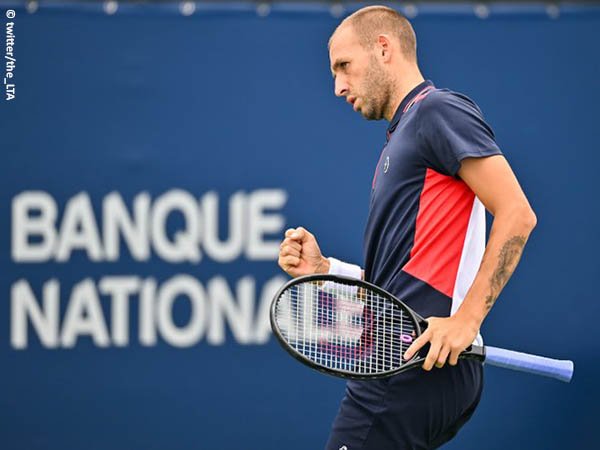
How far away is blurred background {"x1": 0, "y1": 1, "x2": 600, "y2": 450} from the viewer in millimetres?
4582

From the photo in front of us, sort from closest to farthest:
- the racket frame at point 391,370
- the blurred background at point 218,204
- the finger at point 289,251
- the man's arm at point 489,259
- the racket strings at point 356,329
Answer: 1. the man's arm at point 489,259
2. the racket frame at point 391,370
3. the racket strings at point 356,329
4. the finger at point 289,251
5. the blurred background at point 218,204

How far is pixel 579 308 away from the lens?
4672mm

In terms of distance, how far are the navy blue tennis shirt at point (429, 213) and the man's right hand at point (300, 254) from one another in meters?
0.28

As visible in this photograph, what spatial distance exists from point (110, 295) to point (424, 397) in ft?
6.96

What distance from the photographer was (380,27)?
2969mm

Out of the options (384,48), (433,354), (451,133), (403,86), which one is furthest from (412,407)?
(384,48)

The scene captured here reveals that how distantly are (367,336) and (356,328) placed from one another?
0.25 ft

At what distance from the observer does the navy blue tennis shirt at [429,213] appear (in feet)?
8.76

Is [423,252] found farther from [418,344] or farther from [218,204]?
[218,204]

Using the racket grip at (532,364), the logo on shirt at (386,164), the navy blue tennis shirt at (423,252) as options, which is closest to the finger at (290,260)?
the navy blue tennis shirt at (423,252)

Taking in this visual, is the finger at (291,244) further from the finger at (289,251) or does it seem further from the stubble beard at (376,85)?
the stubble beard at (376,85)

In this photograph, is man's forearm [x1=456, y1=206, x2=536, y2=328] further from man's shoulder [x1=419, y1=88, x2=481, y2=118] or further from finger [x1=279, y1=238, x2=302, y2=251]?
finger [x1=279, y1=238, x2=302, y2=251]

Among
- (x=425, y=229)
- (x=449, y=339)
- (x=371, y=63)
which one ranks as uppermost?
(x=371, y=63)

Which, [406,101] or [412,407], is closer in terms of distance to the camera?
[412,407]
